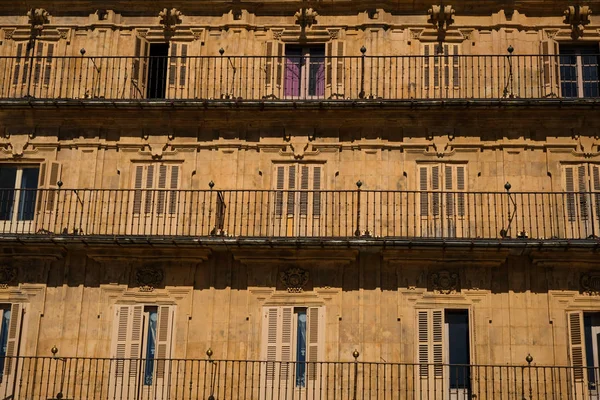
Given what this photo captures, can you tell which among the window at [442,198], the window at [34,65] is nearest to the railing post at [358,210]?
the window at [442,198]

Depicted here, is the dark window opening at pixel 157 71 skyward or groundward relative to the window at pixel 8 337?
skyward

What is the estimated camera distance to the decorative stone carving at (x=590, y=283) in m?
21.6

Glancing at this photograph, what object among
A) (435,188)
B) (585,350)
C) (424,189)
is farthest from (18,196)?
(585,350)

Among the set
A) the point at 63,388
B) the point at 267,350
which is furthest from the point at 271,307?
the point at 63,388

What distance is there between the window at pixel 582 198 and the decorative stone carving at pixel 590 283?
875 mm

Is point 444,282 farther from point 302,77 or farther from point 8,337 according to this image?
point 8,337

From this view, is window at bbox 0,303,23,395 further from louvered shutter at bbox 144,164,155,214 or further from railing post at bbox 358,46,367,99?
railing post at bbox 358,46,367,99

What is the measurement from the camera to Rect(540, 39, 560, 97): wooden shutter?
23.1 meters

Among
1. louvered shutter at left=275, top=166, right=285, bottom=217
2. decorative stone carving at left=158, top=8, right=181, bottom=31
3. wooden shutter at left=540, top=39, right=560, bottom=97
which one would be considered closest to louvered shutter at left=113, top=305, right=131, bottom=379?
louvered shutter at left=275, top=166, right=285, bottom=217

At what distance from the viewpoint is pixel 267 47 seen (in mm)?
24000

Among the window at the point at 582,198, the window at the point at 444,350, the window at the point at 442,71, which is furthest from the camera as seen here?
the window at the point at 442,71

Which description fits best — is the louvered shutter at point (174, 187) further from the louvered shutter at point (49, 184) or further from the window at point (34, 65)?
the window at point (34, 65)

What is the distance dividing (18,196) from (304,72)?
6972mm

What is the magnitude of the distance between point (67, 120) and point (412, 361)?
366 inches
